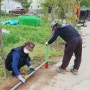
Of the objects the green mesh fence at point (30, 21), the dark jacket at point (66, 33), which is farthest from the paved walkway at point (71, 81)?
the green mesh fence at point (30, 21)

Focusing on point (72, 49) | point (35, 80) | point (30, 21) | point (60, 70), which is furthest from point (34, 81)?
point (30, 21)

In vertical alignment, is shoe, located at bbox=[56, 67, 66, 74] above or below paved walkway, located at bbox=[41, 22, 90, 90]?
above

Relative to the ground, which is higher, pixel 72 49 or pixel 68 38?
pixel 68 38

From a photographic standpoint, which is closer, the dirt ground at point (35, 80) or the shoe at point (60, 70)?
the dirt ground at point (35, 80)

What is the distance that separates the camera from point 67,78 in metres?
10.0

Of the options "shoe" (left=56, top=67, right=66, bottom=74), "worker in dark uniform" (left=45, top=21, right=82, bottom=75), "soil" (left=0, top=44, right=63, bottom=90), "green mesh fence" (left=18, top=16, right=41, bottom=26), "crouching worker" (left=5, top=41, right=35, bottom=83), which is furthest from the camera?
"green mesh fence" (left=18, top=16, right=41, bottom=26)

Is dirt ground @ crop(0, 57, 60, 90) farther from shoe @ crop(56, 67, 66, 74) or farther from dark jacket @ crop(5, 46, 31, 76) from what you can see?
dark jacket @ crop(5, 46, 31, 76)

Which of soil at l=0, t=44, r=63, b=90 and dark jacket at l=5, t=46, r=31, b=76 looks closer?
soil at l=0, t=44, r=63, b=90

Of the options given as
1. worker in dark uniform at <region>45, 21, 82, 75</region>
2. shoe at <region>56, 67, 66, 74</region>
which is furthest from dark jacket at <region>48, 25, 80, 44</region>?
shoe at <region>56, 67, 66, 74</region>

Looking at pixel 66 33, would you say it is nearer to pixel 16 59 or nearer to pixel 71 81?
pixel 71 81

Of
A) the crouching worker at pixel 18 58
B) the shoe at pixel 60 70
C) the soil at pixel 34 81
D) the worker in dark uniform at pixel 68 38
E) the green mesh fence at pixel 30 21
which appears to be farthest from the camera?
the green mesh fence at pixel 30 21

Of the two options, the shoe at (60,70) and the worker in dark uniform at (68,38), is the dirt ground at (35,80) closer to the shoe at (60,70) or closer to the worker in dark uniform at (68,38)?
the shoe at (60,70)

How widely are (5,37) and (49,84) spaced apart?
20.8 feet

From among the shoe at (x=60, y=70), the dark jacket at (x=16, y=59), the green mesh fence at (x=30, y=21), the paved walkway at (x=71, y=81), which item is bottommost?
the green mesh fence at (x=30, y=21)
